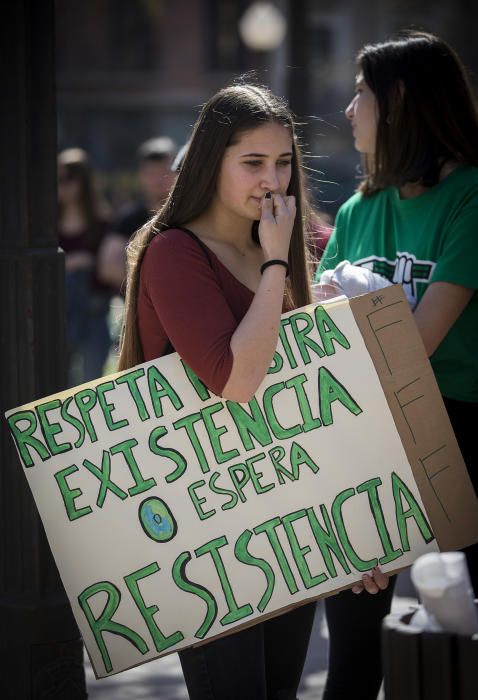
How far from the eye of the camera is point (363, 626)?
2893 millimetres

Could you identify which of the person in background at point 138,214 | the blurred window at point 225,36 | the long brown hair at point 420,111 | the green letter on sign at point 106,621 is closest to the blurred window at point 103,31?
the blurred window at point 225,36

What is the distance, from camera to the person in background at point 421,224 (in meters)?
2.74

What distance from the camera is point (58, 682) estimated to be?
3.06 meters

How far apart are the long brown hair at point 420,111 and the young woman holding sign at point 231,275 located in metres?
0.34

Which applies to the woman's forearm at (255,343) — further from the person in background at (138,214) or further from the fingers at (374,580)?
the person in background at (138,214)

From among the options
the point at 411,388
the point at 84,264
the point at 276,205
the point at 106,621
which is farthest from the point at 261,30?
the point at 106,621

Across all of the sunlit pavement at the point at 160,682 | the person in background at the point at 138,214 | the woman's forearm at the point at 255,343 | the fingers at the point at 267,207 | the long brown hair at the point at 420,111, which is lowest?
the sunlit pavement at the point at 160,682

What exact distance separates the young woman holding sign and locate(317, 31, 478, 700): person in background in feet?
0.90

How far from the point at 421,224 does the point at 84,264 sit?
540 centimetres

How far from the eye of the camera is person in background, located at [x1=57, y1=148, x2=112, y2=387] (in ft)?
26.2

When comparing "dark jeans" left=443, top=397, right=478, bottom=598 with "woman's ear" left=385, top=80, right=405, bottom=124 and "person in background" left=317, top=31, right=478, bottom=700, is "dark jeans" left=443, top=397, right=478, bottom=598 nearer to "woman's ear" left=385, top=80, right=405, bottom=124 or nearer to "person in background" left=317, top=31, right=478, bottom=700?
"person in background" left=317, top=31, right=478, bottom=700

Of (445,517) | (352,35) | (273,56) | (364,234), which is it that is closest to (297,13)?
(364,234)

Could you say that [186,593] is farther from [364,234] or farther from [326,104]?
[326,104]

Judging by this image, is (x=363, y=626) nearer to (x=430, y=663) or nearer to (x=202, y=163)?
(x=430, y=663)
